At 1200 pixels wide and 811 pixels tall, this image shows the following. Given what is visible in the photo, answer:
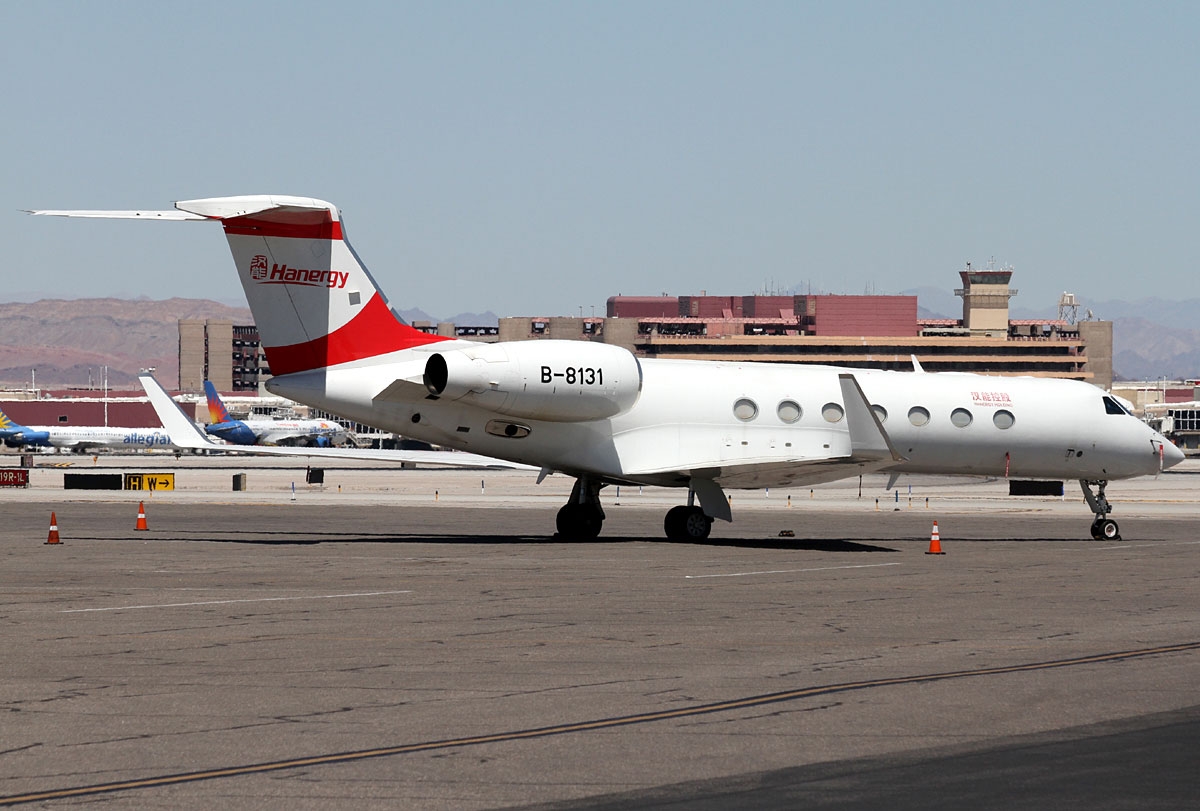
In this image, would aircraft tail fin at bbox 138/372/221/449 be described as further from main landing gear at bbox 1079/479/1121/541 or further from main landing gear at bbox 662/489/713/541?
main landing gear at bbox 1079/479/1121/541

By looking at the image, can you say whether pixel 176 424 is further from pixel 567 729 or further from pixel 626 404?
pixel 567 729

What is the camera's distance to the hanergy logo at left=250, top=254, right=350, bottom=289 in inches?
1038

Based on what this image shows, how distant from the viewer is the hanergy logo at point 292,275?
26.4 meters

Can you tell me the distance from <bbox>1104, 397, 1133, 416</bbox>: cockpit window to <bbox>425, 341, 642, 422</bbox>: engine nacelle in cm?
1065

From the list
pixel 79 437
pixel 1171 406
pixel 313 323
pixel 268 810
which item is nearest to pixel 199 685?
pixel 268 810

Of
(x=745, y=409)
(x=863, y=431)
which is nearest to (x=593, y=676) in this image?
(x=863, y=431)

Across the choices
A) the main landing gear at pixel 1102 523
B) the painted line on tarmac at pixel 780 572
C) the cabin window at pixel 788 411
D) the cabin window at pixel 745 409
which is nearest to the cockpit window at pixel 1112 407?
the main landing gear at pixel 1102 523

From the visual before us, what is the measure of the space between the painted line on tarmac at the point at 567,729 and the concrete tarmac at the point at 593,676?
0.03 metres

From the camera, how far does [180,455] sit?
361 feet

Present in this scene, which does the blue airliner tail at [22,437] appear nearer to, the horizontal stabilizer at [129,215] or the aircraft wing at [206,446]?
the aircraft wing at [206,446]

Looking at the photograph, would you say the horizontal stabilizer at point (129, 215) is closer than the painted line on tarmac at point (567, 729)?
No

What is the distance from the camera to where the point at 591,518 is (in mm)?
29141

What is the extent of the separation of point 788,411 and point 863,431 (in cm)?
243

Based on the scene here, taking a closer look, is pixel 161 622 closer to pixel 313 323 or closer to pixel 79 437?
pixel 313 323
